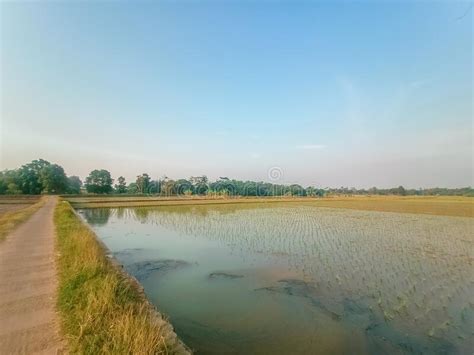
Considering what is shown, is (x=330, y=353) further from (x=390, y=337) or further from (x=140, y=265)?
(x=140, y=265)

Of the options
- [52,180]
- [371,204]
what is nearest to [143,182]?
[52,180]

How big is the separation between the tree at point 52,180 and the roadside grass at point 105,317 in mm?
68487

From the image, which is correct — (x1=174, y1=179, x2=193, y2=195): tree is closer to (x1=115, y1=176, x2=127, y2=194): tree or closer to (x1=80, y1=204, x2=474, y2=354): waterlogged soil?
(x1=115, y1=176, x2=127, y2=194): tree

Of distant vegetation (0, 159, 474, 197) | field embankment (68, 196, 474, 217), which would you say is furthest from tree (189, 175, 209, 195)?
field embankment (68, 196, 474, 217)

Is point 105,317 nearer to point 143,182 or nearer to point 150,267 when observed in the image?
point 150,267

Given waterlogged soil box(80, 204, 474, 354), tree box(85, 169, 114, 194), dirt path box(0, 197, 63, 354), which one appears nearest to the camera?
dirt path box(0, 197, 63, 354)

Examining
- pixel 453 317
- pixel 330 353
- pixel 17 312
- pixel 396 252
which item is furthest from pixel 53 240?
pixel 396 252

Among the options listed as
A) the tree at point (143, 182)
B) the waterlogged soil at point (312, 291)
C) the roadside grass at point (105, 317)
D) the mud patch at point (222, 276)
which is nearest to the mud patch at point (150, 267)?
the waterlogged soil at point (312, 291)

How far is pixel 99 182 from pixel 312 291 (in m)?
78.7

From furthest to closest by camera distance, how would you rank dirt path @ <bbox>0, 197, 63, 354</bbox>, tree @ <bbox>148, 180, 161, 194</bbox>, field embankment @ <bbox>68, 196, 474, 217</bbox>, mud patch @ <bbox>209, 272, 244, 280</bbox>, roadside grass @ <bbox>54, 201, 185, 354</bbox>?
tree @ <bbox>148, 180, 161, 194</bbox>, field embankment @ <bbox>68, 196, 474, 217</bbox>, mud patch @ <bbox>209, 272, 244, 280</bbox>, dirt path @ <bbox>0, 197, 63, 354</bbox>, roadside grass @ <bbox>54, 201, 185, 354</bbox>

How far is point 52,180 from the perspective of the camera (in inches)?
2475

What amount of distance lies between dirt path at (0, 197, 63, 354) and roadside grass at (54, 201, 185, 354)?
19 cm

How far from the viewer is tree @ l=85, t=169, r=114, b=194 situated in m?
74.3

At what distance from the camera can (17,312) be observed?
4.29 metres
